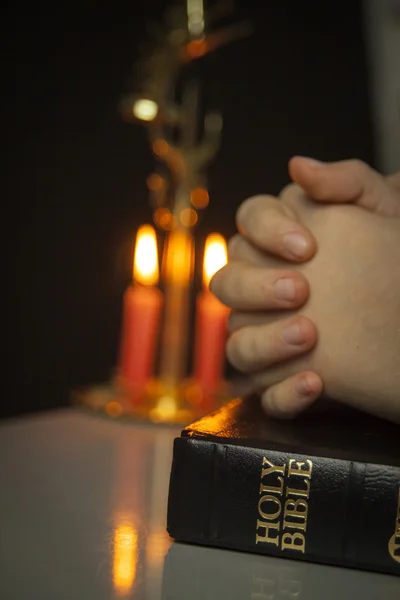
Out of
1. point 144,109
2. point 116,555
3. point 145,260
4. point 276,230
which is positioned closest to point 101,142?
point 144,109

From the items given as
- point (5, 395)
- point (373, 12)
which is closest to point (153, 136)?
point (5, 395)

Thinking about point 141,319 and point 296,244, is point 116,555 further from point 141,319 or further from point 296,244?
point 141,319

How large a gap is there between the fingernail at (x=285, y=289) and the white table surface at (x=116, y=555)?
182mm

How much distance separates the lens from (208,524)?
1.57ft

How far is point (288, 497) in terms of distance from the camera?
0.47 meters

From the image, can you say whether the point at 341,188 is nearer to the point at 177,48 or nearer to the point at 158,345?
the point at 177,48

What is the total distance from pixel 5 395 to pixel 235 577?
1.25 m

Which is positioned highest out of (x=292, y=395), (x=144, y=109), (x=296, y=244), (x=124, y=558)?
(x=144, y=109)

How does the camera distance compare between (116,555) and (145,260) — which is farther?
(145,260)

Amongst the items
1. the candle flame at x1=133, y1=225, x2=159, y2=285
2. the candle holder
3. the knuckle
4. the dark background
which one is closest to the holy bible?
the knuckle

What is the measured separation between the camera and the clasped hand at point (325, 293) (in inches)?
20.2

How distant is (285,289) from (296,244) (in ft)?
0.12

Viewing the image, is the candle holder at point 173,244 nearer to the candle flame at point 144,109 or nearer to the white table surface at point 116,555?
the candle flame at point 144,109

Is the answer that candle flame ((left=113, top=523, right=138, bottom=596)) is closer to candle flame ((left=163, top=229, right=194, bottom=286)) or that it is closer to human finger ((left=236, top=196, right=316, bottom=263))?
human finger ((left=236, top=196, right=316, bottom=263))
